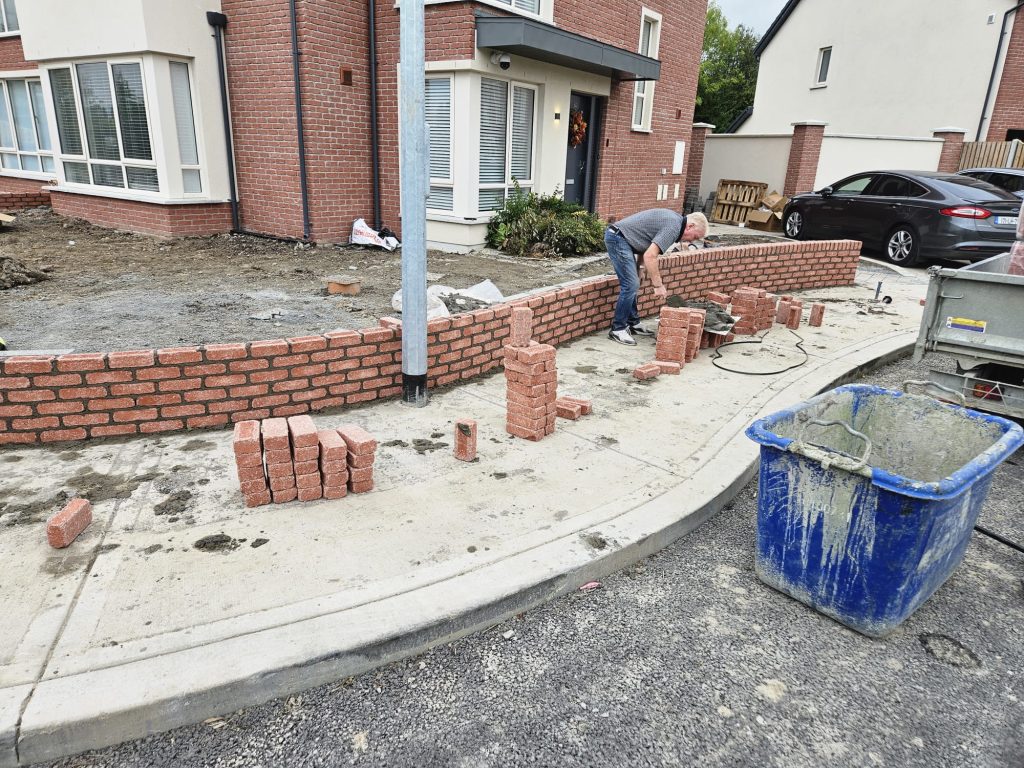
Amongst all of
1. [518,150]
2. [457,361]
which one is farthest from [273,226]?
[457,361]

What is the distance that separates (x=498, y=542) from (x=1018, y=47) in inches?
883

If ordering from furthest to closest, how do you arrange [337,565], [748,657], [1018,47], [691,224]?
[1018,47], [691,224], [337,565], [748,657]

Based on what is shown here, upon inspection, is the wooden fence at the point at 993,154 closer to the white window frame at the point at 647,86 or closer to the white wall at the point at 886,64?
the white wall at the point at 886,64

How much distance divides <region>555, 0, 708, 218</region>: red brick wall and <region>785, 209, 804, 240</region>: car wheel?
2877mm

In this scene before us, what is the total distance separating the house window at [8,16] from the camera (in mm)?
14242

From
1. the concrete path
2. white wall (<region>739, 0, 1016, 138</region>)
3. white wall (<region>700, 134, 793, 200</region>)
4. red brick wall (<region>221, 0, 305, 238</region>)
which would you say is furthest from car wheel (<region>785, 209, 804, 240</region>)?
the concrete path

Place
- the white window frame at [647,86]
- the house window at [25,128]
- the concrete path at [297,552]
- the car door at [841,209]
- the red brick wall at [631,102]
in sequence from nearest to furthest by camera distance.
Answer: the concrete path at [297,552], the red brick wall at [631,102], the car door at [841,209], the white window frame at [647,86], the house window at [25,128]

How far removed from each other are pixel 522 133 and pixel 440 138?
1.59 meters

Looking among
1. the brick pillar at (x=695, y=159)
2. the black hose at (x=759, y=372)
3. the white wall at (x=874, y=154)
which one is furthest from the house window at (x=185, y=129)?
the white wall at (x=874, y=154)

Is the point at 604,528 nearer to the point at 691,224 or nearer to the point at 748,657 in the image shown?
the point at 748,657

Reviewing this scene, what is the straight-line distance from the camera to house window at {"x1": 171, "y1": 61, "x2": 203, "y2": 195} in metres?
10.2

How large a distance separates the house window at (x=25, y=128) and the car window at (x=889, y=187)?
16526mm

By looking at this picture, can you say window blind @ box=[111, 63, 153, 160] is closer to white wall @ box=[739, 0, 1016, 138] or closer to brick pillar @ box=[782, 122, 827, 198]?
brick pillar @ box=[782, 122, 827, 198]

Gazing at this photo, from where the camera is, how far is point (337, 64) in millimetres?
9984
